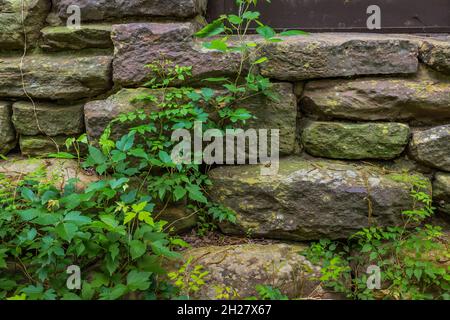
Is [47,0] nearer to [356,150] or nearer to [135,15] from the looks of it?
[135,15]

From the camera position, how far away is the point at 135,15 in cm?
231

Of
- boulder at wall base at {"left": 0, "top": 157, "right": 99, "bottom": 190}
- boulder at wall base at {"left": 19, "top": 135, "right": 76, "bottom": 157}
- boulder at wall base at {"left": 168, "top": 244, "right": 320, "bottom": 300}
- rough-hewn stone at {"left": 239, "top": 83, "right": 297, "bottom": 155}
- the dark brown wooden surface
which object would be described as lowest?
boulder at wall base at {"left": 168, "top": 244, "right": 320, "bottom": 300}

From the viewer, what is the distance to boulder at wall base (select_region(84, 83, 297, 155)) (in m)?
2.22

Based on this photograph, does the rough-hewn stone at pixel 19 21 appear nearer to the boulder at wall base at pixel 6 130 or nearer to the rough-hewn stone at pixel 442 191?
the boulder at wall base at pixel 6 130

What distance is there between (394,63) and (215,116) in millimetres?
1036

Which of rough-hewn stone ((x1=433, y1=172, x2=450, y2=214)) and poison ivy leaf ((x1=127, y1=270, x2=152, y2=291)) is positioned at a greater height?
rough-hewn stone ((x1=433, y1=172, x2=450, y2=214))

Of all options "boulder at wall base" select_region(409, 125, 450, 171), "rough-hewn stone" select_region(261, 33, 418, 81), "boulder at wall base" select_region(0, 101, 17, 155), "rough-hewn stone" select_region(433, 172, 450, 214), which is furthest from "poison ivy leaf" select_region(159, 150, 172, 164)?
"rough-hewn stone" select_region(433, 172, 450, 214)

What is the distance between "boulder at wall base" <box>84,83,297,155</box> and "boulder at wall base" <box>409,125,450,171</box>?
2.25 ft

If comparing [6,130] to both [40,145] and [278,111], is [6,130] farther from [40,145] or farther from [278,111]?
[278,111]

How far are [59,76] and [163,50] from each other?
0.63m

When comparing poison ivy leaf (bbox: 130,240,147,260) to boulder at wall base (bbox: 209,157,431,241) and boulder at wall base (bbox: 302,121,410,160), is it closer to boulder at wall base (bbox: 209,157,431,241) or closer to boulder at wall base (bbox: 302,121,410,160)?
boulder at wall base (bbox: 209,157,431,241)

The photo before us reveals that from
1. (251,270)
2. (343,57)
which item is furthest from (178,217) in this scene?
(343,57)
